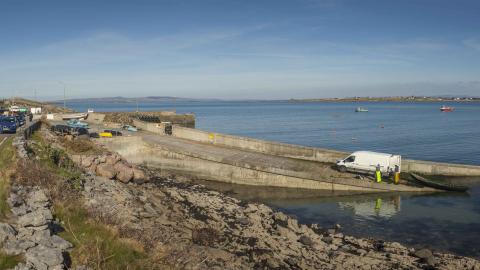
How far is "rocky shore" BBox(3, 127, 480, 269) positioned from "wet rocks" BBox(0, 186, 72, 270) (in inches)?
14.0

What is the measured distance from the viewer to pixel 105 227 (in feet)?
41.7

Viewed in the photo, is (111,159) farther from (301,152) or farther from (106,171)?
(301,152)

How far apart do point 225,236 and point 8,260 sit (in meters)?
10.8

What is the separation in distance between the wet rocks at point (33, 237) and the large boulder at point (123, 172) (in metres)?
13.9

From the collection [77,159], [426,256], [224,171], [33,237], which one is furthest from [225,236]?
[224,171]

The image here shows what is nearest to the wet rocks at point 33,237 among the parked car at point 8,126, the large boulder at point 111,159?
the large boulder at point 111,159

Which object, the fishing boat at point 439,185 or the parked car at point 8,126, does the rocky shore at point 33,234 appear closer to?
the parked car at point 8,126

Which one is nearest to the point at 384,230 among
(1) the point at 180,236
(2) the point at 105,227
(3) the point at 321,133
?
(1) the point at 180,236

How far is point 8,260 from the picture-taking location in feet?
30.5

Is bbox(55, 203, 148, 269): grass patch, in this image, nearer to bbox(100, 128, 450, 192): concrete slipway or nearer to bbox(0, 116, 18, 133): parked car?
bbox(100, 128, 450, 192): concrete slipway

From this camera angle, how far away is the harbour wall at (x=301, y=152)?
34.4 m

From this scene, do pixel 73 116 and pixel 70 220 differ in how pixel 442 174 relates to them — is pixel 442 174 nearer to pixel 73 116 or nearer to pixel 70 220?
pixel 70 220

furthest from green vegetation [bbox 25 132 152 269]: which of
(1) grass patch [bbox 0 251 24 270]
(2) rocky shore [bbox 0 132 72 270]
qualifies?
(1) grass patch [bbox 0 251 24 270]

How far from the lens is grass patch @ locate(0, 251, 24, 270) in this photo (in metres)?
9.13
